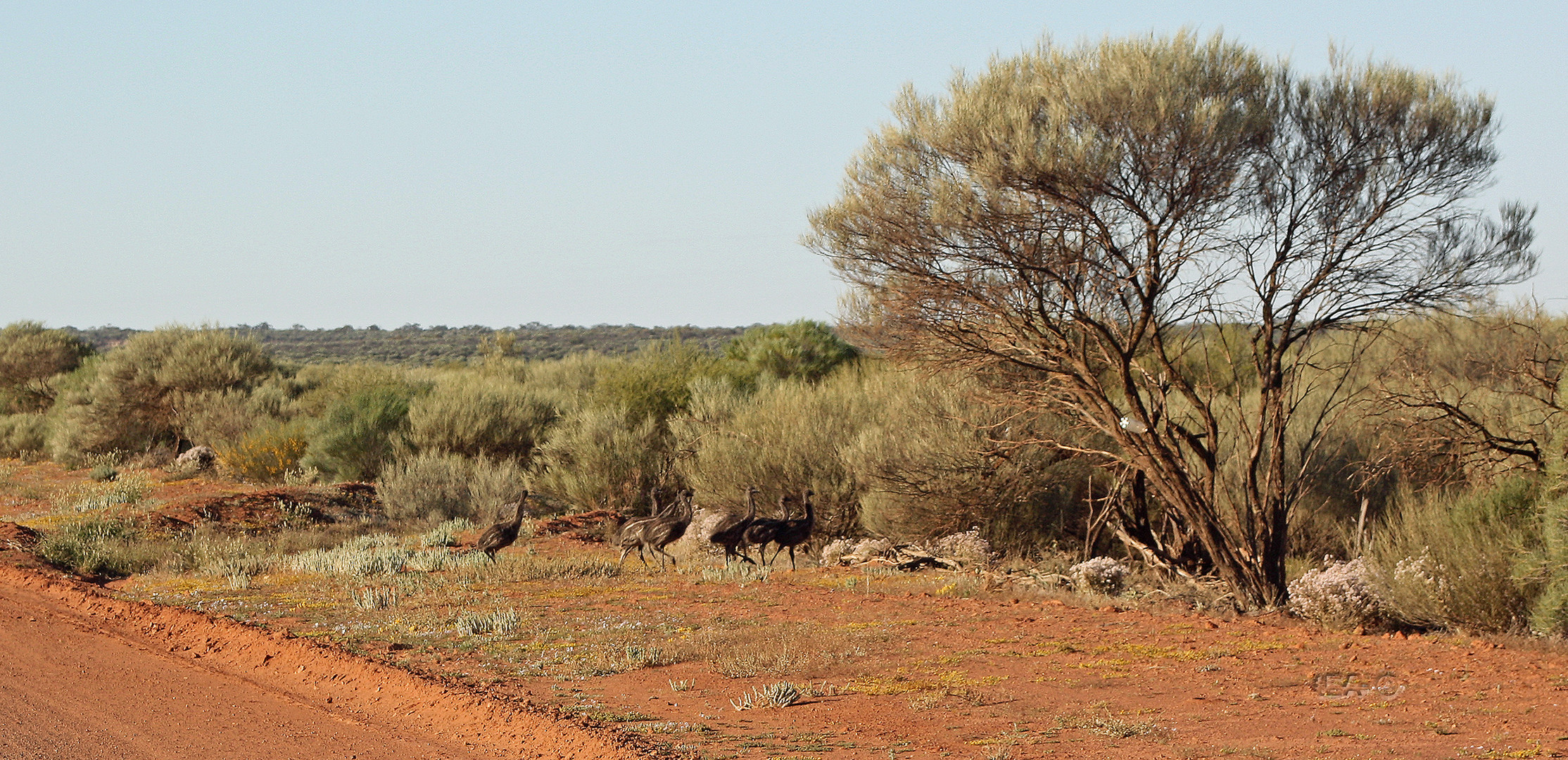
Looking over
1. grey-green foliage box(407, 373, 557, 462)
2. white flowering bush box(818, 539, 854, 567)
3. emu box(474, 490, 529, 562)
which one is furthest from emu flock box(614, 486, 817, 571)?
grey-green foliage box(407, 373, 557, 462)

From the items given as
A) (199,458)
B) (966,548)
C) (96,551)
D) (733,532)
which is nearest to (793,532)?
(733,532)

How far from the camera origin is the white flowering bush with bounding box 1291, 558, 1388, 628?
10.3 meters

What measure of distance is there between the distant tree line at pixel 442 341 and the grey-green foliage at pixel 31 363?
20473 millimetres

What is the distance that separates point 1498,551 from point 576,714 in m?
7.05

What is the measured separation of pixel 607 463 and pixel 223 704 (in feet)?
43.2

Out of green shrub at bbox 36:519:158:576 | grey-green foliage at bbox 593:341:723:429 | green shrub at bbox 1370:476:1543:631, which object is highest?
grey-green foliage at bbox 593:341:723:429

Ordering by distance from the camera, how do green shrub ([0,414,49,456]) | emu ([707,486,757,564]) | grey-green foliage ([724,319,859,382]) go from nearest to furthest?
emu ([707,486,757,564])
grey-green foliage ([724,319,859,382])
green shrub ([0,414,49,456])

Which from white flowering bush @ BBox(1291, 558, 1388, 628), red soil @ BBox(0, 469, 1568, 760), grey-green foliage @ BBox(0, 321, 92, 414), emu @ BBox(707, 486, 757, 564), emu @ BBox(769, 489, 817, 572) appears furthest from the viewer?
grey-green foliage @ BBox(0, 321, 92, 414)

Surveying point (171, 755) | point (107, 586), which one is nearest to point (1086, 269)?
point (171, 755)

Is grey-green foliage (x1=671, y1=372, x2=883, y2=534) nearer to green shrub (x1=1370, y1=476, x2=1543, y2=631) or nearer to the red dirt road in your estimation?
green shrub (x1=1370, y1=476, x2=1543, y2=631)

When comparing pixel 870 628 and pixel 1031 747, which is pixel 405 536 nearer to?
pixel 870 628

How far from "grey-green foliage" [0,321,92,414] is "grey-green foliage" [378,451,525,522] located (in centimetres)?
2342

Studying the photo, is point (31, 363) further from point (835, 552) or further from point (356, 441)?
point (835, 552)

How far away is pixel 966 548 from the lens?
1441 cm
